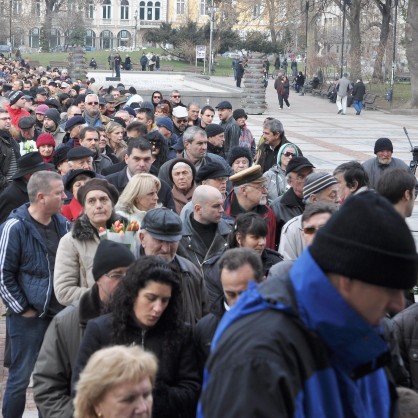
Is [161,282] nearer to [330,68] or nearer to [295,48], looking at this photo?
[330,68]

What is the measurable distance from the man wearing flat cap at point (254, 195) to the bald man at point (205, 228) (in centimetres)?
69

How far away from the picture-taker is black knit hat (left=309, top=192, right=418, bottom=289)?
233cm

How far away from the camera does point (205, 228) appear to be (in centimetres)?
768

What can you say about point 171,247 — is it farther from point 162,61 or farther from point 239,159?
point 162,61

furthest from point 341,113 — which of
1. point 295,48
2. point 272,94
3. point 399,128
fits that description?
point 295,48

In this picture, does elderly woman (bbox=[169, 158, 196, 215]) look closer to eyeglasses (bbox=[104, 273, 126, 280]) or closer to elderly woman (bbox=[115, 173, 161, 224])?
elderly woman (bbox=[115, 173, 161, 224])

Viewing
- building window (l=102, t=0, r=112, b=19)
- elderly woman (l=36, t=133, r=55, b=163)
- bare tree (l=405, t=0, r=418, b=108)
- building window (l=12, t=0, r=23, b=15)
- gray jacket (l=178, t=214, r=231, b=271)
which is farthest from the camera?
building window (l=102, t=0, r=112, b=19)

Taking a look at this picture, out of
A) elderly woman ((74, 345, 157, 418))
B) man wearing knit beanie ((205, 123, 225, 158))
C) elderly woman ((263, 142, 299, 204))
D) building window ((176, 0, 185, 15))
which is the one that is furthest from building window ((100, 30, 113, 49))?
elderly woman ((74, 345, 157, 418))

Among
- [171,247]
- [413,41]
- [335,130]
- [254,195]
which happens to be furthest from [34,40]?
[171,247]

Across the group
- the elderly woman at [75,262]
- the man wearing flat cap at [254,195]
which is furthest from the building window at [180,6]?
the elderly woman at [75,262]

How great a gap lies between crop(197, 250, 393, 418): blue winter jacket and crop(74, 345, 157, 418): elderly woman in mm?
1275

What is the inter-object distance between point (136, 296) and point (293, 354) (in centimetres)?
231

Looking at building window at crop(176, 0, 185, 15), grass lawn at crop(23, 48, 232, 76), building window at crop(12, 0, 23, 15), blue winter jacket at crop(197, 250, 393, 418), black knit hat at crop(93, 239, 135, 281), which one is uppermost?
building window at crop(176, 0, 185, 15)

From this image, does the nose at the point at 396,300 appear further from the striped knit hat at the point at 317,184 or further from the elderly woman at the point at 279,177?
the elderly woman at the point at 279,177
